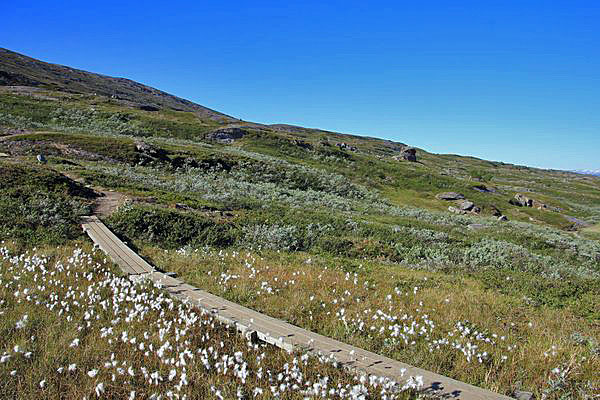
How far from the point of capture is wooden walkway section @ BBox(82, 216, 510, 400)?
16.4ft

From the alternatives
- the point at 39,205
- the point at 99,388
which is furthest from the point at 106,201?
the point at 99,388

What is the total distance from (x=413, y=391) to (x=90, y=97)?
98.9 meters

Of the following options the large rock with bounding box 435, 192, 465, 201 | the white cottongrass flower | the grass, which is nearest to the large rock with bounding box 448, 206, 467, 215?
the large rock with bounding box 435, 192, 465, 201

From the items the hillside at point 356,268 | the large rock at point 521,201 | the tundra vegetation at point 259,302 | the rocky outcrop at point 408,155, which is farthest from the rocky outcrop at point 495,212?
the rocky outcrop at point 408,155

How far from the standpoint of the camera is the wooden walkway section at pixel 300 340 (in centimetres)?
499

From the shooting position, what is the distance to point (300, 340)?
6082 mm

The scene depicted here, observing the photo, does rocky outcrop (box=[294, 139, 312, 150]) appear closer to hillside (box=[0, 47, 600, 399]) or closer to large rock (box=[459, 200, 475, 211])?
large rock (box=[459, 200, 475, 211])

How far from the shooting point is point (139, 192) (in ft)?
68.1

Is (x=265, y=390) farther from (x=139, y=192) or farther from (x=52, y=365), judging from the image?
(x=139, y=192)

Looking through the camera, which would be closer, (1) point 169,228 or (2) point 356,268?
(2) point 356,268

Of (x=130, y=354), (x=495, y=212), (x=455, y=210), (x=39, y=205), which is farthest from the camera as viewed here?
(x=495, y=212)

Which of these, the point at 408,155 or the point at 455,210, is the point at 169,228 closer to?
the point at 455,210

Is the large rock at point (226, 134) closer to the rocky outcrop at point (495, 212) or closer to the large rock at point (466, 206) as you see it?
the large rock at point (466, 206)

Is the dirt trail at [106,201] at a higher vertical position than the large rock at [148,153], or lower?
lower
